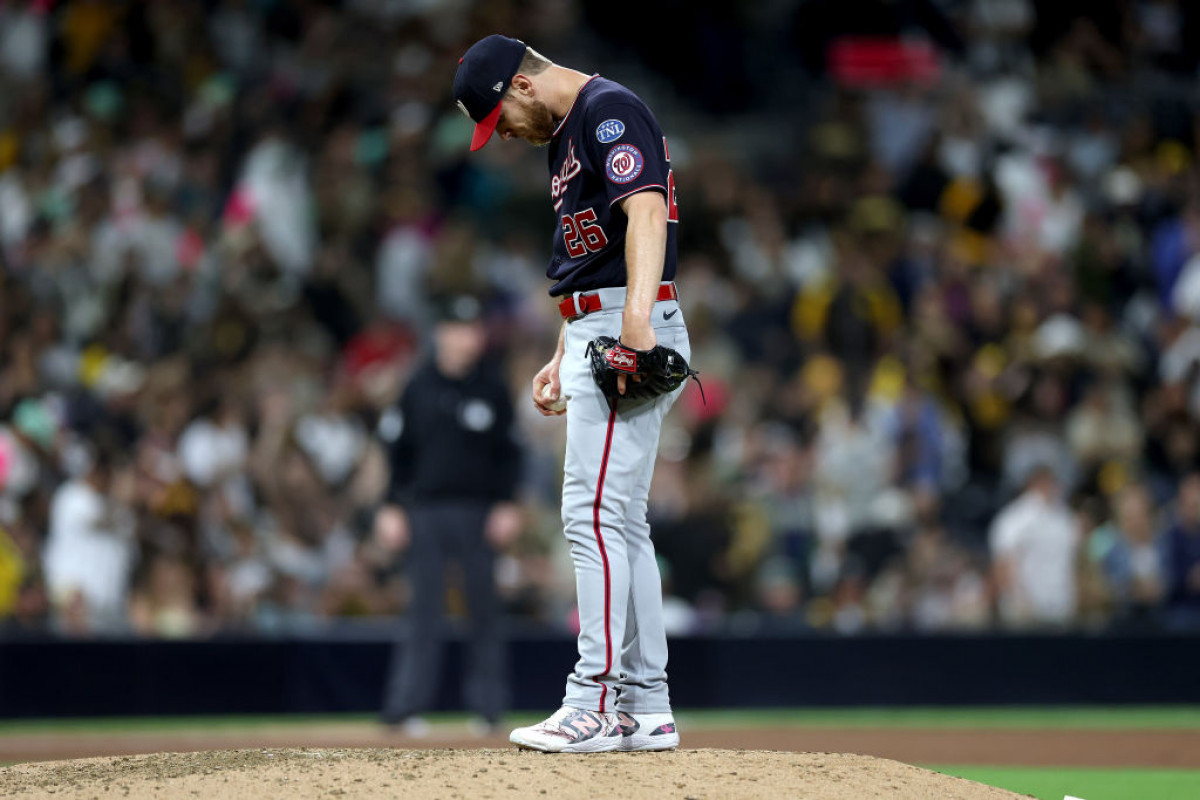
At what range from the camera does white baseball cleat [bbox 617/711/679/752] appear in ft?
19.3

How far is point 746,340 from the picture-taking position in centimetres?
1423

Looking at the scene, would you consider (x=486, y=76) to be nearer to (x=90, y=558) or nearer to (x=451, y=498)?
(x=451, y=498)

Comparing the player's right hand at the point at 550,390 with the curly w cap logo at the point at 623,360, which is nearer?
the curly w cap logo at the point at 623,360

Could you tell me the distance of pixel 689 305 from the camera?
14.2 meters

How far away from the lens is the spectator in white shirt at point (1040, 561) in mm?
12000

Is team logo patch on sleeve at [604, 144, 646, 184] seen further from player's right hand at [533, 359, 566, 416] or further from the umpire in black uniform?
the umpire in black uniform

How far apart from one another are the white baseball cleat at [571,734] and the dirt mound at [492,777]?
6 cm

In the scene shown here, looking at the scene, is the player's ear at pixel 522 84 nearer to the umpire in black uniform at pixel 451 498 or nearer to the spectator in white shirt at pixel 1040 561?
the umpire in black uniform at pixel 451 498

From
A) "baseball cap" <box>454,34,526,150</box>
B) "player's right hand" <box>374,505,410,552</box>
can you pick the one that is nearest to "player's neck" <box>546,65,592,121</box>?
"baseball cap" <box>454,34,526,150</box>

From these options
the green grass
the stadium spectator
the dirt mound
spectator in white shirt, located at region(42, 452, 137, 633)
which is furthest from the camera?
the stadium spectator

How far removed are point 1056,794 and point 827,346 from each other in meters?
7.40

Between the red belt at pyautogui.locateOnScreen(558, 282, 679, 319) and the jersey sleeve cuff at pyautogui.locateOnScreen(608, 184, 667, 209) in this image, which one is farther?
the red belt at pyautogui.locateOnScreen(558, 282, 679, 319)

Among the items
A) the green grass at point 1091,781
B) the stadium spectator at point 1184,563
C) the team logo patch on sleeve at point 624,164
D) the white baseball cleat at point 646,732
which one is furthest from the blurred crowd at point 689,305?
the team logo patch on sleeve at point 624,164

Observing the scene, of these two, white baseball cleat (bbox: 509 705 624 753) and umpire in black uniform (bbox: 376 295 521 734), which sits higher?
umpire in black uniform (bbox: 376 295 521 734)
